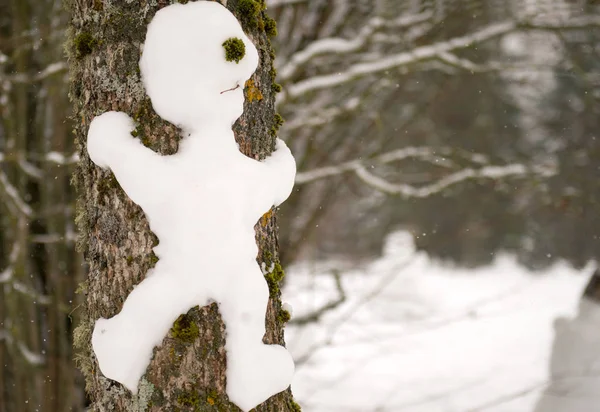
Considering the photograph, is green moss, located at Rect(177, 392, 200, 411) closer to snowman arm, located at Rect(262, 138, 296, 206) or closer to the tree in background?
snowman arm, located at Rect(262, 138, 296, 206)

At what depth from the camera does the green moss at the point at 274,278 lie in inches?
56.1

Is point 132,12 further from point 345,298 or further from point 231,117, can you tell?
point 345,298

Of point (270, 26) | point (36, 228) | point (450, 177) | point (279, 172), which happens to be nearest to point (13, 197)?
point (36, 228)

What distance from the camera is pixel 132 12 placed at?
129cm

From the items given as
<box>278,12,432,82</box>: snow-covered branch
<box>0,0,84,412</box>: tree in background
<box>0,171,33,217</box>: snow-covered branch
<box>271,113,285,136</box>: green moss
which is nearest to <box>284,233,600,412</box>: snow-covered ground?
<box>278,12,432,82</box>: snow-covered branch

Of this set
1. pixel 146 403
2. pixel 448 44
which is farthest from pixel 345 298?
pixel 146 403

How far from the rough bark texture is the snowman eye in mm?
→ 114

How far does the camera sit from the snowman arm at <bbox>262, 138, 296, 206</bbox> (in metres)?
1.39

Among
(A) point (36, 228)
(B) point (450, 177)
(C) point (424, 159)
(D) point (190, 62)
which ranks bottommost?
(B) point (450, 177)

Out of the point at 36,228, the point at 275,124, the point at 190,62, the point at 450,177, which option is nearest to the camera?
the point at 190,62

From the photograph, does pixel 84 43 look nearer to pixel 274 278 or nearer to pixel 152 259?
pixel 152 259

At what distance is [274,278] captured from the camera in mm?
1437

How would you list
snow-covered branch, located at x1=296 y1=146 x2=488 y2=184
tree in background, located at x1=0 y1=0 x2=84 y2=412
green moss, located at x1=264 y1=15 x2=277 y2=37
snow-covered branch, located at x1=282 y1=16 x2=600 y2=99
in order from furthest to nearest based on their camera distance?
snow-covered branch, located at x1=296 y1=146 x2=488 y2=184, snow-covered branch, located at x1=282 y1=16 x2=600 y2=99, tree in background, located at x1=0 y1=0 x2=84 y2=412, green moss, located at x1=264 y1=15 x2=277 y2=37

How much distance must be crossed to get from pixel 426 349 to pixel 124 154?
959cm
